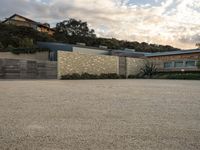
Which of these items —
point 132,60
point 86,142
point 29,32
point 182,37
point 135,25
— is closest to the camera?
point 86,142

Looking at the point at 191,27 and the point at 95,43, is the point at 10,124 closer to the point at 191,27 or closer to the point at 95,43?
the point at 191,27

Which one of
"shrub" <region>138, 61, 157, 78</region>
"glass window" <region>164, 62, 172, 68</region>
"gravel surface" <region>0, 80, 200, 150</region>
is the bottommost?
"gravel surface" <region>0, 80, 200, 150</region>

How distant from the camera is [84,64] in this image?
846 inches

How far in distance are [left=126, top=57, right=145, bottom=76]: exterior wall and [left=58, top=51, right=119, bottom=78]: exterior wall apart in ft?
5.48

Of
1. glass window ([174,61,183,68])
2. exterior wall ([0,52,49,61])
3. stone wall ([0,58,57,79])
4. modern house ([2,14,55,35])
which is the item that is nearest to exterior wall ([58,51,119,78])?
stone wall ([0,58,57,79])

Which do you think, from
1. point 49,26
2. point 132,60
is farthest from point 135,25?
point 49,26

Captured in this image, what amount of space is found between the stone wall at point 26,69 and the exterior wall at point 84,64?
80 centimetres

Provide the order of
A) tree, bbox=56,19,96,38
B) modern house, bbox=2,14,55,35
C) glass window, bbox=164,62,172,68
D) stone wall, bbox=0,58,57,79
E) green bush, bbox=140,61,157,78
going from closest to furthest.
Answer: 1. stone wall, bbox=0,58,57,79
2. green bush, bbox=140,61,157,78
3. glass window, bbox=164,62,172,68
4. tree, bbox=56,19,96,38
5. modern house, bbox=2,14,55,35

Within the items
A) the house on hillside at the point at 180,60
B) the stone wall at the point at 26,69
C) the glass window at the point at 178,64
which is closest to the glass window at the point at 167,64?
the house on hillside at the point at 180,60

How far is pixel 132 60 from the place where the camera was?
85.4 feet

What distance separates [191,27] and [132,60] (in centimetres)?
776

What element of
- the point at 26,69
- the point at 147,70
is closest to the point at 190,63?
the point at 147,70

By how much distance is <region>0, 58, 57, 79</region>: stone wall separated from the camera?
57.8ft

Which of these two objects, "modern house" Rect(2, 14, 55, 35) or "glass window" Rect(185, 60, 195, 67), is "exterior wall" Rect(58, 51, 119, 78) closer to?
"glass window" Rect(185, 60, 195, 67)
